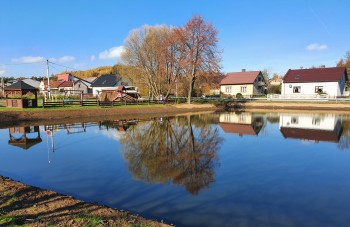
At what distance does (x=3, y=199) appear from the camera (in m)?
6.30

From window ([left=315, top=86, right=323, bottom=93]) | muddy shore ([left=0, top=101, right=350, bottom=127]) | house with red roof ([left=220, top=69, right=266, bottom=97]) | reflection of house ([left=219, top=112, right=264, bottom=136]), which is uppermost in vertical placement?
house with red roof ([left=220, top=69, right=266, bottom=97])

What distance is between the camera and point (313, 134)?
18.2 metres

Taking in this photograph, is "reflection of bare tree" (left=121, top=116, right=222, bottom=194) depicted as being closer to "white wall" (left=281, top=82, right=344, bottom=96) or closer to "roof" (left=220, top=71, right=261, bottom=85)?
"white wall" (left=281, top=82, right=344, bottom=96)

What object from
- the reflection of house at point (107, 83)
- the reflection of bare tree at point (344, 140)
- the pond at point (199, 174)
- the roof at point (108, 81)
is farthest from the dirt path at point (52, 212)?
the roof at point (108, 81)

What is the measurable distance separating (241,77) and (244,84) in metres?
2.76

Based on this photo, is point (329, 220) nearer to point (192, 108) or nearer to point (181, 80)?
point (192, 108)

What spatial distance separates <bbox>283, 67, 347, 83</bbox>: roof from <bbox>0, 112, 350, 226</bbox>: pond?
3647 centimetres

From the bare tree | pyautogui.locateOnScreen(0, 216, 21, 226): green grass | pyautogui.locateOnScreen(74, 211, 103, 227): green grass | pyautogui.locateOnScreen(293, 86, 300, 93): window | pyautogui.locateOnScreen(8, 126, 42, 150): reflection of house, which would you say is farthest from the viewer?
pyautogui.locateOnScreen(293, 86, 300, 93): window

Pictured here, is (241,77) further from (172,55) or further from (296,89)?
(172,55)

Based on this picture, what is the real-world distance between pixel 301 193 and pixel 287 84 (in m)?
49.1

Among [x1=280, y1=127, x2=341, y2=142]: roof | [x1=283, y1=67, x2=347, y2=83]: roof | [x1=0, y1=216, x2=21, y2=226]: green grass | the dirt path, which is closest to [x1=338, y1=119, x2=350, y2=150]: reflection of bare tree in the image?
[x1=280, y1=127, x2=341, y2=142]: roof

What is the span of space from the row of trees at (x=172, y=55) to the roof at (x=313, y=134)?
70.9 feet

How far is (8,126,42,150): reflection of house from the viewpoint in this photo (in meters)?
15.3

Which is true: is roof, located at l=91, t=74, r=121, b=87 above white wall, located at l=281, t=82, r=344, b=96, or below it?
above
